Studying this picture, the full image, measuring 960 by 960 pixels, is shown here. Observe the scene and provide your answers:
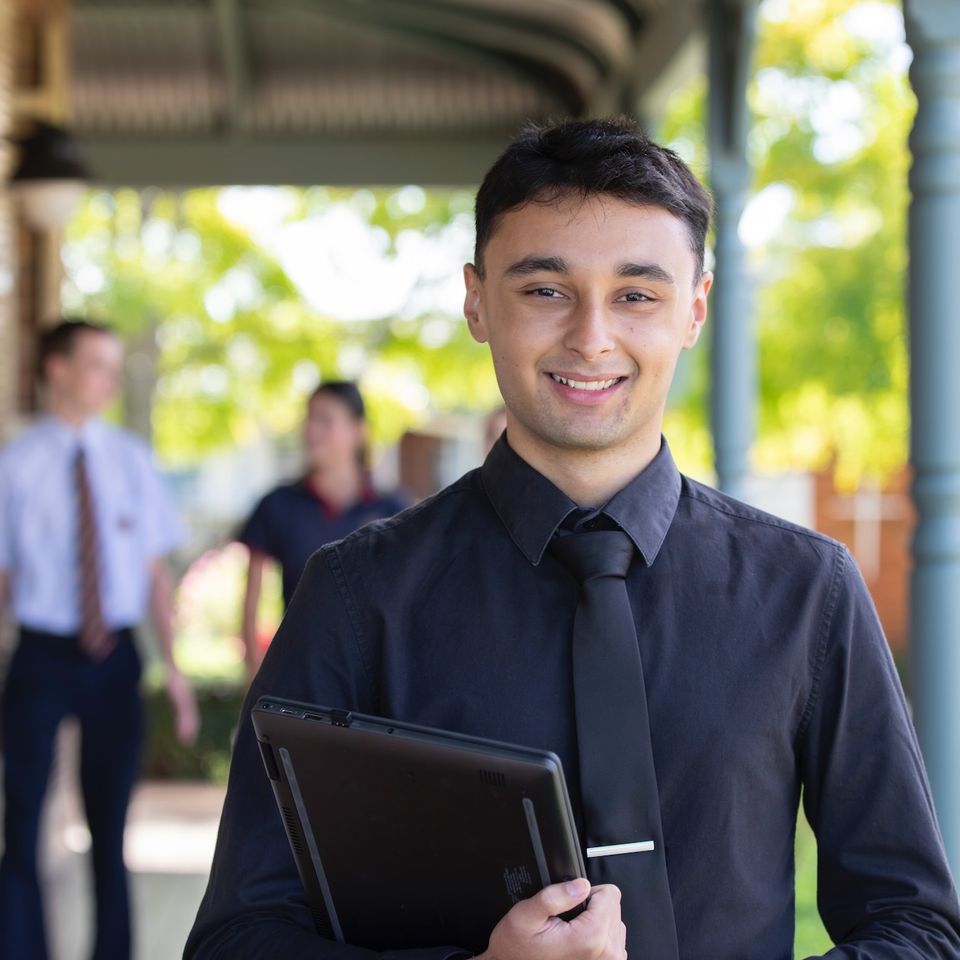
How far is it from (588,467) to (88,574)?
10.4 ft

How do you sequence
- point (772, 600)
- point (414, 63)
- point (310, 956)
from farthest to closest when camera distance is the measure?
1. point (414, 63)
2. point (772, 600)
3. point (310, 956)

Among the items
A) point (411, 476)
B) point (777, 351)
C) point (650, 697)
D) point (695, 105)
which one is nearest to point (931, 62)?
point (650, 697)

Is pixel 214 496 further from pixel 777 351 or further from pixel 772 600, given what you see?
pixel 772 600

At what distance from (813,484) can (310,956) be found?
1464 cm

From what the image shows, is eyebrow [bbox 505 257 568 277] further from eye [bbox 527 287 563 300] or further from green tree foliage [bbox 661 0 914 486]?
green tree foliage [bbox 661 0 914 486]

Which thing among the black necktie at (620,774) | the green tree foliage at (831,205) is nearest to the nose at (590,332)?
the black necktie at (620,774)

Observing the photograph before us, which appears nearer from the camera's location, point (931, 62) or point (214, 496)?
point (931, 62)

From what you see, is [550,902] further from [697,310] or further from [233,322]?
[233,322]

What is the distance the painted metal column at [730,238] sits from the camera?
516cm

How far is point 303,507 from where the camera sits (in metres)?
5.15

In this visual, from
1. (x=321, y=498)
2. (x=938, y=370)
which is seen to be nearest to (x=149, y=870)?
(x=321, y=498)

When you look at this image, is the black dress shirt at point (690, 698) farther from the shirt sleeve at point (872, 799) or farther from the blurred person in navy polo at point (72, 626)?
the blurred person in navy polo at point (72, 626)

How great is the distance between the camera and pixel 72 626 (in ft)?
14.6

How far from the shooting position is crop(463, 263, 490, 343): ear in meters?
1.69
